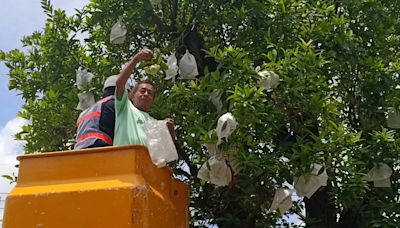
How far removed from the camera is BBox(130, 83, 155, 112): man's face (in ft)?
14.4

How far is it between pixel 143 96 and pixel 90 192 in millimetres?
1158

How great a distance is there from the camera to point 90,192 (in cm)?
341

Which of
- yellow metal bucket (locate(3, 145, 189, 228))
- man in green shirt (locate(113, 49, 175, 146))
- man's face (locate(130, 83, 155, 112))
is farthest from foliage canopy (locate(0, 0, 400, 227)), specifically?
yellow metal bucket (locate(3, 145, 189, 228))

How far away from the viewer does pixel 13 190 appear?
3.66 metres

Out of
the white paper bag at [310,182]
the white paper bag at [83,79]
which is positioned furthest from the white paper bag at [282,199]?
the white paper bag at [83,79]

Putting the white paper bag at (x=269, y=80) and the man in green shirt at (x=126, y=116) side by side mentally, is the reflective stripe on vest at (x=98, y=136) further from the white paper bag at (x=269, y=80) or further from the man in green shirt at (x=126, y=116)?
the white paper bag at (x=269, y=80)

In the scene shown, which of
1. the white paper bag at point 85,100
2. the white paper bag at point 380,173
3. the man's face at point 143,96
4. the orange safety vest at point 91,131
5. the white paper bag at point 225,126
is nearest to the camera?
the orange safety vest at point 91,131

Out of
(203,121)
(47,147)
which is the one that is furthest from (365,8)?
(47,147)

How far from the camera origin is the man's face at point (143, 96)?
14.4 feet

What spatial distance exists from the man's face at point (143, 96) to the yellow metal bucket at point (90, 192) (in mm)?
740

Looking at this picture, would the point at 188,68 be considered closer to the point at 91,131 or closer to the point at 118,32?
the point at 118,32

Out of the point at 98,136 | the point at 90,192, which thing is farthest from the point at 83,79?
the point at 90,192

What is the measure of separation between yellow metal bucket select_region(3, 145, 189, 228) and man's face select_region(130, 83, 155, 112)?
740mm

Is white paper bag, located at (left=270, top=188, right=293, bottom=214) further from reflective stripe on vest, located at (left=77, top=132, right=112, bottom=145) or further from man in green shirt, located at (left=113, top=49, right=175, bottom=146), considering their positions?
reflective stripe on vest, located at (left=77, top=132, right=112, bottom=145)
